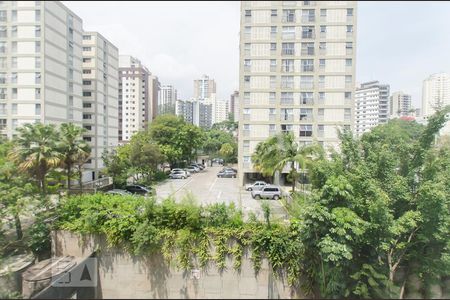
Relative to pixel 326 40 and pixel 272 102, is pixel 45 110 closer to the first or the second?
pixel 272 102

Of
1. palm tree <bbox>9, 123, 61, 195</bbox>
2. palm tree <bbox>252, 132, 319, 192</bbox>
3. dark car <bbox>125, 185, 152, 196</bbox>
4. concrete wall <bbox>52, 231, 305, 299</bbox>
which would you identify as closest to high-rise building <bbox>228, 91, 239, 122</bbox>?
dark car <bbox>125, 185, 152, 196</bbox>

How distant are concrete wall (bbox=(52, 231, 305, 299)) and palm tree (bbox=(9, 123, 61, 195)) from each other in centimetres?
526

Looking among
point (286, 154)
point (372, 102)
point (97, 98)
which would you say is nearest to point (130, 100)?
point (97, 98)

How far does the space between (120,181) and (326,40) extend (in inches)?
817

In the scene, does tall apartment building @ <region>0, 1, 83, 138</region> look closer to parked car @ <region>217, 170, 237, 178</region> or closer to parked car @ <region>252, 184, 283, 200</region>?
parked car @ <region>217, 170, 237, 178</region>

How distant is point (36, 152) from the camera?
36.3 ft

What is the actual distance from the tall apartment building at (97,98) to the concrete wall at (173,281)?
24421mm

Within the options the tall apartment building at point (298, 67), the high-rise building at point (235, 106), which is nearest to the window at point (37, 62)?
the tall apartment building at point (298, 67)

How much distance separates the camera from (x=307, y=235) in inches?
Answer: 274

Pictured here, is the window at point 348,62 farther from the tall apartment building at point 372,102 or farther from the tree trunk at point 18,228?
the tall apartment building at point 372,102

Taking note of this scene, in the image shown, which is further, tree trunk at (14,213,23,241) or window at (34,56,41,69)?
window at (34,56,41,69)

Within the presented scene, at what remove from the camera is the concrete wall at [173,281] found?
775 centimetres

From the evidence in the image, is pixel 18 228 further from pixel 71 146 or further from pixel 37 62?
pixel 37 62

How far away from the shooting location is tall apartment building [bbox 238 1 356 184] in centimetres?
2184
